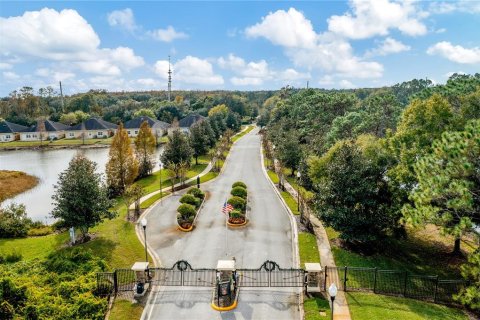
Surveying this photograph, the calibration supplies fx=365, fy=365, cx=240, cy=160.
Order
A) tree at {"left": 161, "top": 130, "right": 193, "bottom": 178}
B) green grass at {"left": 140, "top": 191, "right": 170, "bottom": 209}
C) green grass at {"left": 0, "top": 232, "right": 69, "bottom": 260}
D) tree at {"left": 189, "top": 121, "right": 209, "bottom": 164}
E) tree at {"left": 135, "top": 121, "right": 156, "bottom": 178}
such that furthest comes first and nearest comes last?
tree at {"left": 189, "top": 121, "right": 209, "bottom": 164} → tree at {"left": 135, "top": 121, "right": 156, "bottom": 178} → tree at {"left": 161, "top": 130, "right": 193, "bottom": 178} → green grass at {"left": 140, "top": 191, "right": 170, "bottom": 209} → green grass at {"left": 0, "top": 232, "right": 69, "bottom": 260}

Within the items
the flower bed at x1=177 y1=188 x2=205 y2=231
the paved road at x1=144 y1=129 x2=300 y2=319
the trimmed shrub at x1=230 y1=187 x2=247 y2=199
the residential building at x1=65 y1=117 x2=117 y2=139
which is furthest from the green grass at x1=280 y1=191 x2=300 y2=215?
the residential building at x1=65 y1=117 x2=117 y2=139

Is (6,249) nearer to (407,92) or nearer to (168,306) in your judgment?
(168,306)

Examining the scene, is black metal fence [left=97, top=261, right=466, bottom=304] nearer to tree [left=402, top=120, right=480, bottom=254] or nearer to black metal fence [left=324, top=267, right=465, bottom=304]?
black metal fence [left=324, top=267, right=465, bottom=304]

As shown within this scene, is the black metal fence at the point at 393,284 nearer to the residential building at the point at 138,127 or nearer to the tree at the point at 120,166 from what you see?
the tree at the point at 120,166

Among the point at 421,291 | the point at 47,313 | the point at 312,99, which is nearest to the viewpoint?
the point at 47,313

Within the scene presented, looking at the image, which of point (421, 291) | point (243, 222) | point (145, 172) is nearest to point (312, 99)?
point (145, 172)

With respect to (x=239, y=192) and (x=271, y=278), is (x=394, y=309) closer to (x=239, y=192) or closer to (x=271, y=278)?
(x=271, y=278)

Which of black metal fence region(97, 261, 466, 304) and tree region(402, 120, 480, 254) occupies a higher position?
tree region(402, 120, 480, 254)
